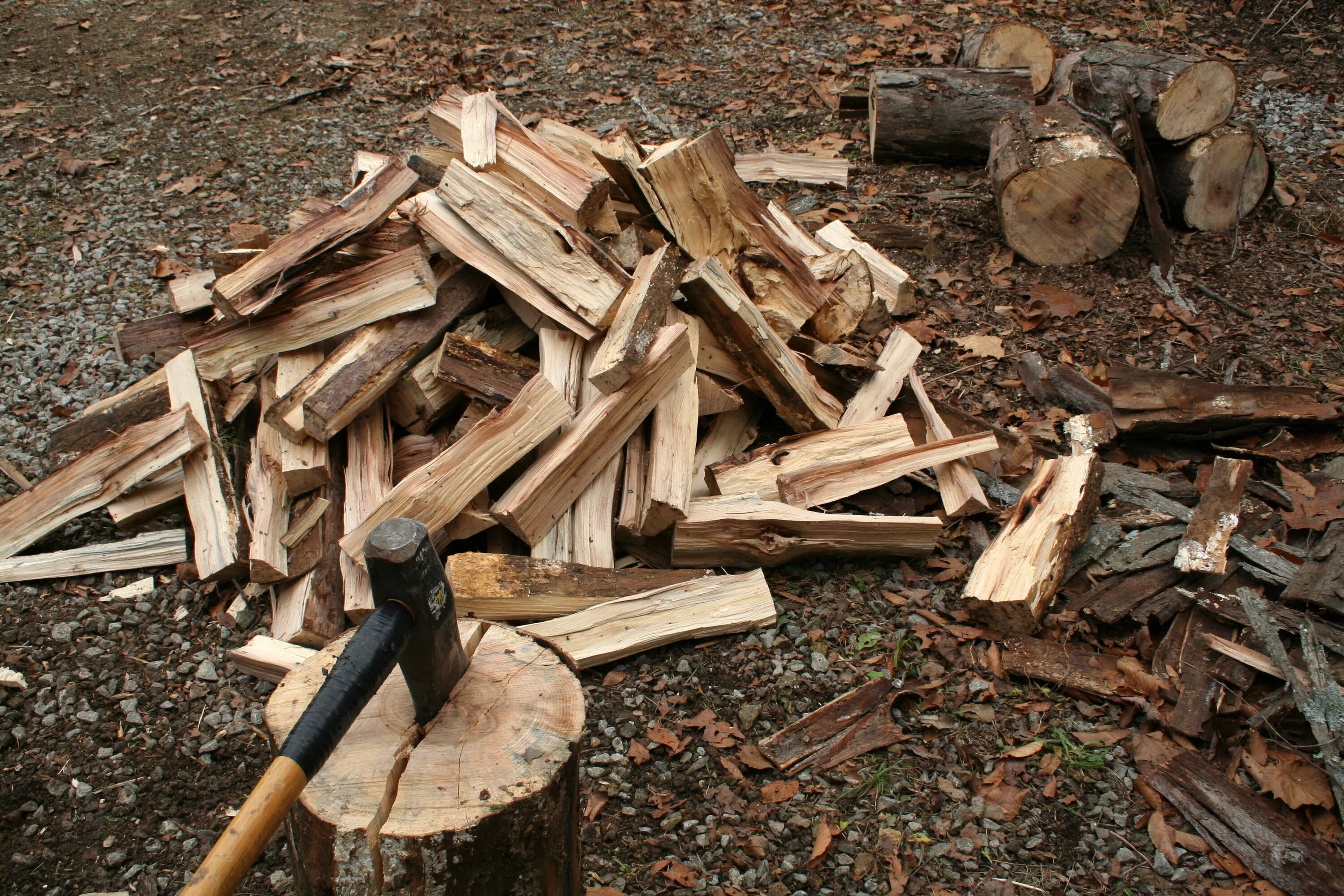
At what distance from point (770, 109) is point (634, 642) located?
526 centimetres

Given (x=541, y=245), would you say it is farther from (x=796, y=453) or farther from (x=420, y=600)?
(x=420, y=600)

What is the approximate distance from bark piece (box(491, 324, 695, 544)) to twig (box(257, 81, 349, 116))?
5.18 m

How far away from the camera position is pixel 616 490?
12.5ft

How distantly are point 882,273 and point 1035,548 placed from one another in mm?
2109

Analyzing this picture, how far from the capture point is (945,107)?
6.35 metres

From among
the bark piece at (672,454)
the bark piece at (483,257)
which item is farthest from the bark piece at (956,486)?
the bark piece at (483,257)

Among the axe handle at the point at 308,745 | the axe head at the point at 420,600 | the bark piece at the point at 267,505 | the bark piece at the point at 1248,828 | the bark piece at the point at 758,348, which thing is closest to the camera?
the axe handle at the point at 308,745

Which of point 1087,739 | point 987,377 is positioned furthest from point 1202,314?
point 1087,739

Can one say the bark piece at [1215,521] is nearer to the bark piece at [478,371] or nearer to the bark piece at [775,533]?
the bark piece at [775,533]

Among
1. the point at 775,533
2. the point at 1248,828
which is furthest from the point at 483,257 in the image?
the point at 1248,828

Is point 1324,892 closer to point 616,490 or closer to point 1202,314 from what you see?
point 616,490

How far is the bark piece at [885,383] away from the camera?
13.7ft

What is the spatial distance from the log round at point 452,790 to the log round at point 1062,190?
436 centimetres

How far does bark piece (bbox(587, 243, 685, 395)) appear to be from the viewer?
3533 mm
